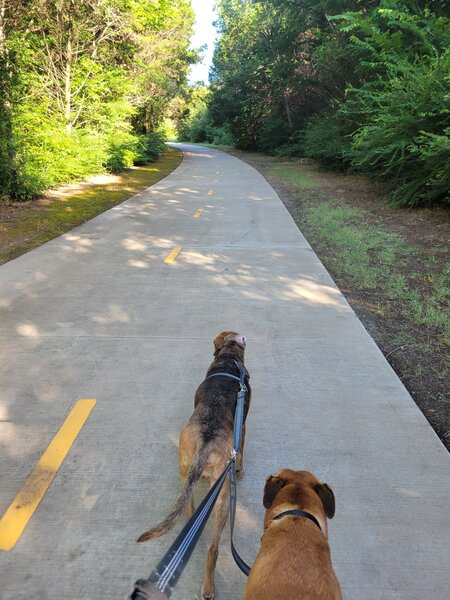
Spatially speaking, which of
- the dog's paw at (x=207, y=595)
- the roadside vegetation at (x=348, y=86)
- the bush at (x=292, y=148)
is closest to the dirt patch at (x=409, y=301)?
the roadside vegetation at (x=348, y=86)

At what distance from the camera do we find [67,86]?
59.7 ft

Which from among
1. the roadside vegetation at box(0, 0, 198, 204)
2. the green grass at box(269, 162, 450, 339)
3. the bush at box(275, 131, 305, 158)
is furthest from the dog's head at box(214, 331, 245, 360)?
the bush at box(275, 131, 305, 158)

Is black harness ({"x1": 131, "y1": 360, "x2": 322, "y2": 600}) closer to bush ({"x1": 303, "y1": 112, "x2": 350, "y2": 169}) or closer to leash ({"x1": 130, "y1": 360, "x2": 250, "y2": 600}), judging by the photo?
leash ({"x1": 130, "y1": 360, "x2": 250, "y2": 600})

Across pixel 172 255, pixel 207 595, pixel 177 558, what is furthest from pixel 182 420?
pixel 172 255

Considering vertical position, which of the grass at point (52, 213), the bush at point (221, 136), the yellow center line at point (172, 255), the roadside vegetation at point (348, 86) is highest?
the roadside vegetation at point (348, 86)

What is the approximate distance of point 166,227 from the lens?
10227mm

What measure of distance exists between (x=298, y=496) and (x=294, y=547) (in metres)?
0.27

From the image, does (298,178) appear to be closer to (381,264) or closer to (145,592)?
(381,264)

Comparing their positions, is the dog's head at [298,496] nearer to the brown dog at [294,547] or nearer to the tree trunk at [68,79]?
the brown dog at [294,547]

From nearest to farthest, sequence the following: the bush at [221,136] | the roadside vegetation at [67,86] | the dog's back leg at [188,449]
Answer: the dog's back leg at [188,449] → the roadside vegetation at [67,86] → the bush at [221,136]

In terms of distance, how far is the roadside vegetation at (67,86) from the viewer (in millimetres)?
12375

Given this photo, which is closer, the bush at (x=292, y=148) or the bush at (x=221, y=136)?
the bush at (x=292, y=148)

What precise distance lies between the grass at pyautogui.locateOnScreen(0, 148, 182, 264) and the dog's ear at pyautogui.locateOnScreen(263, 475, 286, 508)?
23.0ft

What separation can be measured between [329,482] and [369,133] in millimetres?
10731
